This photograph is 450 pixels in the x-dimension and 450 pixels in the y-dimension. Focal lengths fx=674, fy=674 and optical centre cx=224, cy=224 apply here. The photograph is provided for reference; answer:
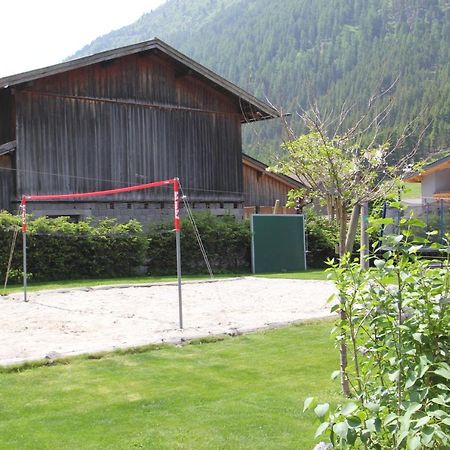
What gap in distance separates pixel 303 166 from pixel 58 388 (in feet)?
11.3

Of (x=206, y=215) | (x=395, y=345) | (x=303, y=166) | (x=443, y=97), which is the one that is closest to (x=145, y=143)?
(x=206, y=215)

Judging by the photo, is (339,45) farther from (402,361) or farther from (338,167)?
(402,361)

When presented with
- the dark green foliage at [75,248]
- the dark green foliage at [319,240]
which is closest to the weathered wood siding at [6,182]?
the dark green foliage at [75,248]

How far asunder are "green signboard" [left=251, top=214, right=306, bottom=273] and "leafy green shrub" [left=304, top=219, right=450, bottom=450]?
1928 centimetres

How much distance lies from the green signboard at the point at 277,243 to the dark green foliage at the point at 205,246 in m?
0.47

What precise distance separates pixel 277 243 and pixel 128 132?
6.54 meters

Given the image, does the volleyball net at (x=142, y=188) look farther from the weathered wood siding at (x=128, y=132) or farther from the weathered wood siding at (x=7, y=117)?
the weathered wood siding at (x=7, y=117)

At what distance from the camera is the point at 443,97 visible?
10375 centimetres

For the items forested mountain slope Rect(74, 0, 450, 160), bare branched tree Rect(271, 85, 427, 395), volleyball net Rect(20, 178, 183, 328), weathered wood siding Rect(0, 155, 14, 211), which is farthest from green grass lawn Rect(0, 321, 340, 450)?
forested mountain slope Rect(74, 0, 450, 160)

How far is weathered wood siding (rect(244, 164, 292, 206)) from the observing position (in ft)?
106

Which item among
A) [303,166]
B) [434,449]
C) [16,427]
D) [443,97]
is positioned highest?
[443,97]

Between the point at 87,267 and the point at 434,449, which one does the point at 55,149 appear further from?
the point at 434,449

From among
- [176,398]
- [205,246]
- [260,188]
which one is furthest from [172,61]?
[176,398]

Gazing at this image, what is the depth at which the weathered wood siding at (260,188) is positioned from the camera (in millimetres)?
32344
